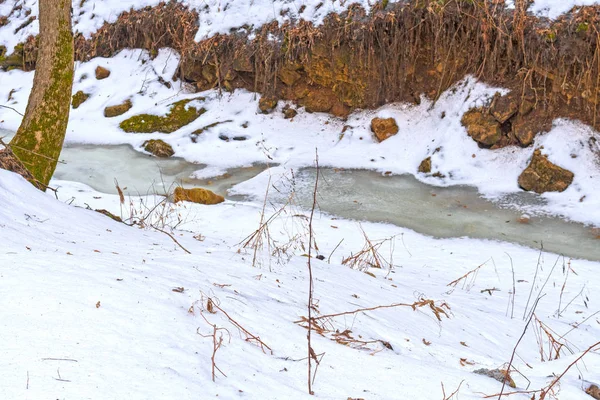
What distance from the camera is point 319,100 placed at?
9031mm

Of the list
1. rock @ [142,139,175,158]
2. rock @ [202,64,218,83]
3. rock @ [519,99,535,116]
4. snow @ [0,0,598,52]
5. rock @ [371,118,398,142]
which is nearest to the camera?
rock @ [519,99,535,116]

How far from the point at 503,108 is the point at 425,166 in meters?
Result: 1.19

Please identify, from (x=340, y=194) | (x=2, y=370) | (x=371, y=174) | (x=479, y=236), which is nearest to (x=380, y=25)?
(x=371, y=174)

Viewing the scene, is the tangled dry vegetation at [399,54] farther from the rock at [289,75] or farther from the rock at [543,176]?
the rock at [543,176]

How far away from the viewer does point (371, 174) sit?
7.59m

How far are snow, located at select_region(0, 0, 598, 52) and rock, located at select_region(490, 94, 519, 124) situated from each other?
1088mm

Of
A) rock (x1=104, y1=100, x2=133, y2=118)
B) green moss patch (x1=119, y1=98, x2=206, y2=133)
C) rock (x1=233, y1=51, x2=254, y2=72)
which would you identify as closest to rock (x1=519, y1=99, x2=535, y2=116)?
rock (x1=233, y1=51, x2=254, y2=72)

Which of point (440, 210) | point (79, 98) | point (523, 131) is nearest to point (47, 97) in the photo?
point (440, 210)

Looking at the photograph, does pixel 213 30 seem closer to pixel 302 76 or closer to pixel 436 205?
pixel 302 76

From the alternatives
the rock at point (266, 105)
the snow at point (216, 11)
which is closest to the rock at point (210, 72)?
the snow at point (216, 11)

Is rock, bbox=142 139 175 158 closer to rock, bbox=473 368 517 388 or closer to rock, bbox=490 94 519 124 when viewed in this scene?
rock, bbox=490 94 519 124

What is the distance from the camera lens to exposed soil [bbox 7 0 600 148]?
23.6ft

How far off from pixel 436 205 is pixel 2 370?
566cm

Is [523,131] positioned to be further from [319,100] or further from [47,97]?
[47,97]
